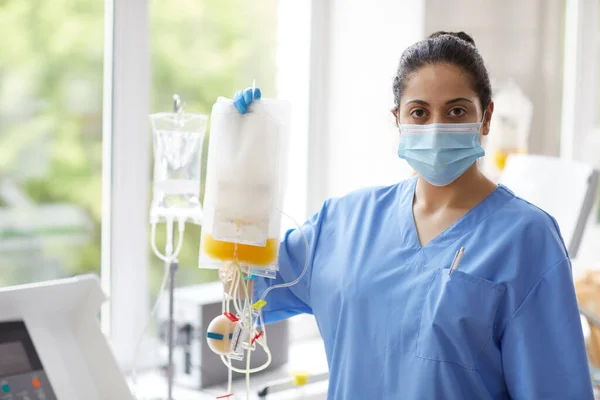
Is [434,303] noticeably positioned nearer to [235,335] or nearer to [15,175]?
[235,335]

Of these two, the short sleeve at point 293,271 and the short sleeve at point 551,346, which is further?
the short sleeve at point 293,271

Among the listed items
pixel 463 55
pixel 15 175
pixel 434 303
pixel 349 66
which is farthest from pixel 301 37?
pixel 434 303

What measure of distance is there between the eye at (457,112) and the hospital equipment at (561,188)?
1009 mm

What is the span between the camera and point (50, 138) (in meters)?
2.30

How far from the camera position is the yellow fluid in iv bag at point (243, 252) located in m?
1.45

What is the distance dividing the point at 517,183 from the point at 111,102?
1345mm

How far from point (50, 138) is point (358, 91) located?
1.12 meters

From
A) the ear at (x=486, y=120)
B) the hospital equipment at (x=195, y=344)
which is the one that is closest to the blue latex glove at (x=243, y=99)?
the ear at (x=486, y=120)

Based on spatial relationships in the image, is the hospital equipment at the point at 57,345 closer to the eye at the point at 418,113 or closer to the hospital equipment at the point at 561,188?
the eye at the point at 418,113

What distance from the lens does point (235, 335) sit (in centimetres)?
143

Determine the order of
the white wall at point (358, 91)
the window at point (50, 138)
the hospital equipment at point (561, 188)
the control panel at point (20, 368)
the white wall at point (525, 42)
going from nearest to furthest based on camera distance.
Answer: the control panel at point (20, 368), the window at point (50, 138), the hospital equipment at point (561, 188), the white wall at point (358, 91), the white wall at point (525, 42)

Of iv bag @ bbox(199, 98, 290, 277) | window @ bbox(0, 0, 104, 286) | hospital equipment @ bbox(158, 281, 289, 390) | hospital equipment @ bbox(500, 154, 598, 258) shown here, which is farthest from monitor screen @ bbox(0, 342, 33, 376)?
hospital equipment @ bbox(500, 154, 598, 258)

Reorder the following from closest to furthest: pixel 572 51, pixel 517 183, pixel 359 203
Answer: pixel 359 203
pixel 517 183
pixel 572 51

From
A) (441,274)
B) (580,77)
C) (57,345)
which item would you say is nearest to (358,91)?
(441,274)
